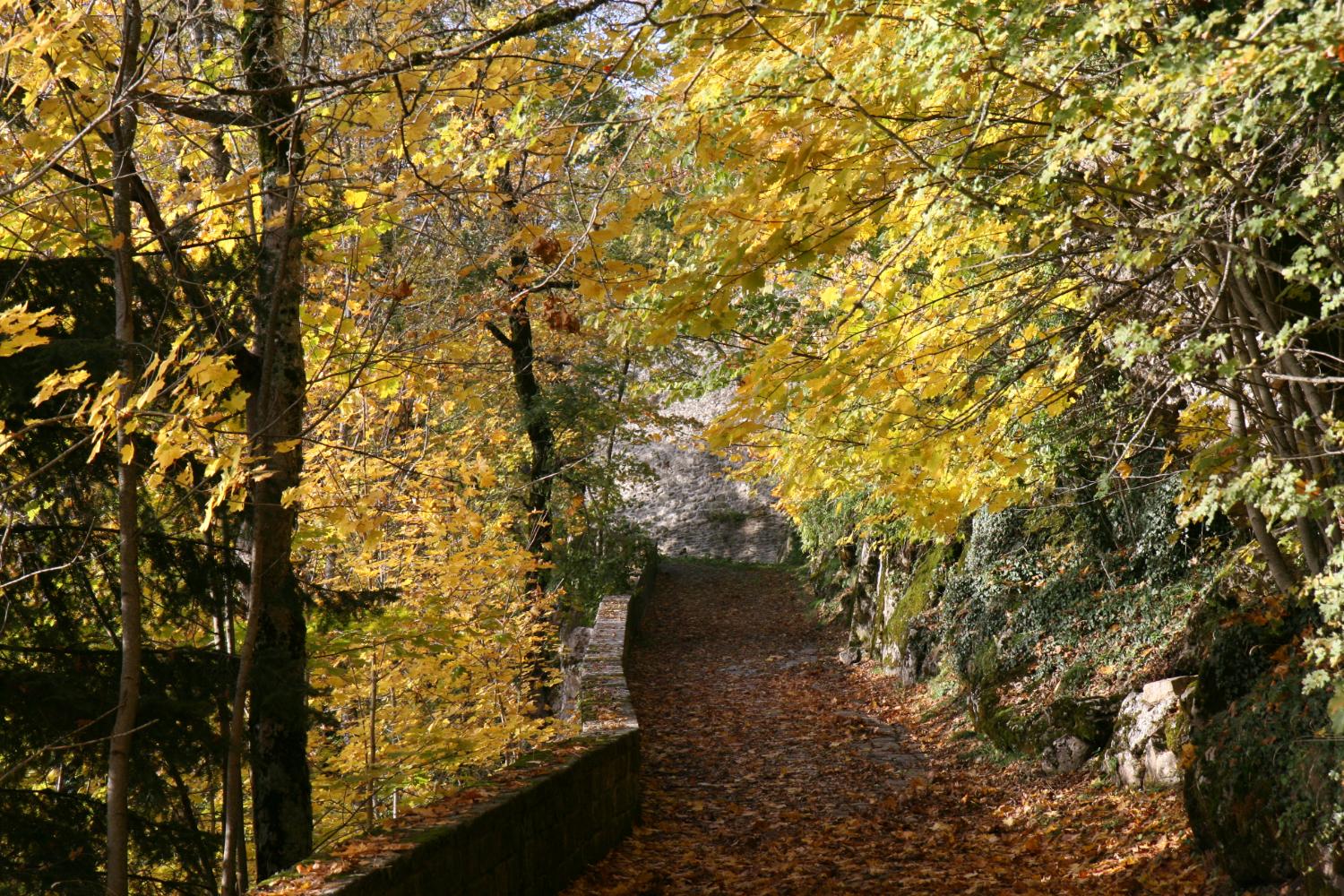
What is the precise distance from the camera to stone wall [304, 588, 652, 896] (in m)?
3.99

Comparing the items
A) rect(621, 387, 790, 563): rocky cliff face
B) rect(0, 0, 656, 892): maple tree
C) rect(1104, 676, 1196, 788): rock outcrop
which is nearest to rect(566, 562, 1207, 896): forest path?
rect(1104, 676, 1196, 788): rock outcrop

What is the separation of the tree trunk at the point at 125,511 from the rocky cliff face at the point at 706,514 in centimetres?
2321

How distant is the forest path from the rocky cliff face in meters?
15.2

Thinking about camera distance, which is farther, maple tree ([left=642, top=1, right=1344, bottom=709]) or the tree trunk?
the tree trunk

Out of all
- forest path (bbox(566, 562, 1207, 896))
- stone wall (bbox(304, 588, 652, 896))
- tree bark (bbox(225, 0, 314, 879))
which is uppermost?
tree bark (bbox(225, 0, 314, 879))

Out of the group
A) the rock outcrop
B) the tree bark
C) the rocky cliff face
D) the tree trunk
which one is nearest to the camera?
the tree trunk

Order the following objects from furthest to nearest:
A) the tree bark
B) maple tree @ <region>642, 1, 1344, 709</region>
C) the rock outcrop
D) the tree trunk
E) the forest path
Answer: the rock outcrop < the forest path < the tree bark < the tree trunk < maple tree @ <region>642, 1, 1344, 709</region>

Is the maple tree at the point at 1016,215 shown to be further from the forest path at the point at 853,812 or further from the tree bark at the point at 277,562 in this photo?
the tree bark at the point at 277,562

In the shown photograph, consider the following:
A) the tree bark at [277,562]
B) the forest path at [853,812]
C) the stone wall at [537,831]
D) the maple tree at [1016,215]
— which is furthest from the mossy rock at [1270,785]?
the tree bark at [277,562]

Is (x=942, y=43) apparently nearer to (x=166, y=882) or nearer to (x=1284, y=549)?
(x=1284, y=549)

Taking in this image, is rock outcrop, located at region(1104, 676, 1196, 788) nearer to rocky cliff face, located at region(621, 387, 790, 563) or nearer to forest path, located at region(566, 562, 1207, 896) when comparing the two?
forest path, located at region(566, 562, 1207, 896)

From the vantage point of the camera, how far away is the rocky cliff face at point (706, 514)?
27.9 metres

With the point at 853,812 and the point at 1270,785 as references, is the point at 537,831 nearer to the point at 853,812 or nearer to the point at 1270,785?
the point at 853,812

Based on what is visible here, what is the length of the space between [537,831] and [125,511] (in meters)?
2.65
